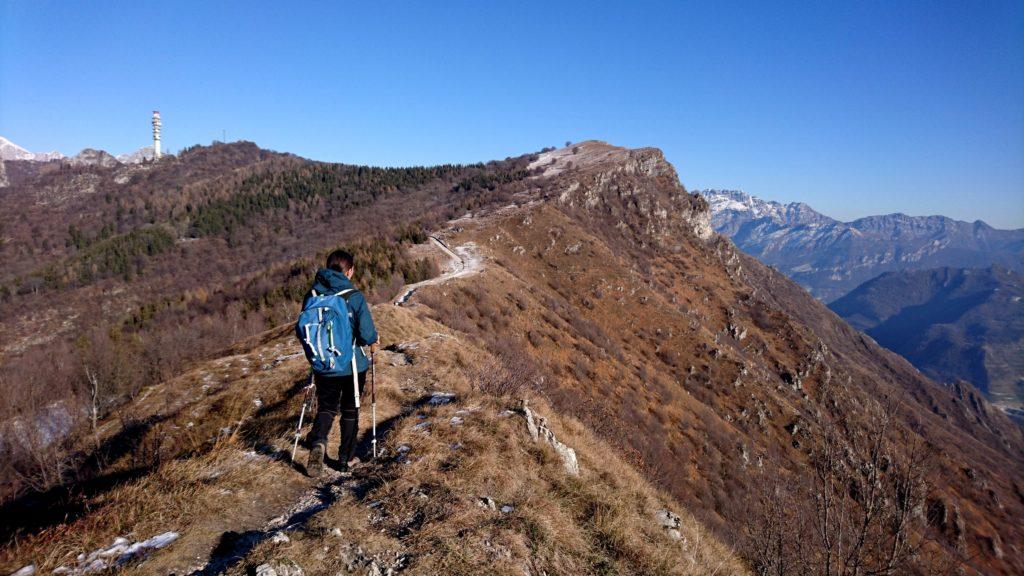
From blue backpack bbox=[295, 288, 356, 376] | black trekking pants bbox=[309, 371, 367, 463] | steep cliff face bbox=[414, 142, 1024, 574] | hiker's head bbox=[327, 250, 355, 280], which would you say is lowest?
steep cliff face bbox=[414, 142, 1024, 574]

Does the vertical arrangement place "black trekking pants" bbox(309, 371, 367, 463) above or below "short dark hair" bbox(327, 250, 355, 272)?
below

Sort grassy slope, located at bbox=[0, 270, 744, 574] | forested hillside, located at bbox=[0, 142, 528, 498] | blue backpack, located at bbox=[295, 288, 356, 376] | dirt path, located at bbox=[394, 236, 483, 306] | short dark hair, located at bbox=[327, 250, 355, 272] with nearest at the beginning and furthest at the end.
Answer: grassy slope, located at bbox=[0, 270, 744, 574], blue backpack, located at bbox=[295, 288, 356, 376], short dark hair, located at bbox=[327, 250, 355, 272], forested hillside, located at bbox=[0, 142, 528, 498], dirt path, located at bbox=[394, 236, 483, 306]

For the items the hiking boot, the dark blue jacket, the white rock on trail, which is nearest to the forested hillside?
the hiking boot

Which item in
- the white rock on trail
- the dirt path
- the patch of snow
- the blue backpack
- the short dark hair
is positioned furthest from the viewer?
the dirt path

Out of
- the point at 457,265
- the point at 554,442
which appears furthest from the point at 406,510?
the point at 457,265

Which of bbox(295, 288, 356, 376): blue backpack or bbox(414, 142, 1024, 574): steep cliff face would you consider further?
bbox(414, 142, 1024, 574): steep cliff face

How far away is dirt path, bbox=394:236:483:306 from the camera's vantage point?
3555 centimetres

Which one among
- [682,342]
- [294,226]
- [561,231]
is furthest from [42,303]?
[682,342]

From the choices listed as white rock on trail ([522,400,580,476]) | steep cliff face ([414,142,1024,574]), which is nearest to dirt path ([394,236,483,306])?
steep cliff face ([414,142,1024,574])

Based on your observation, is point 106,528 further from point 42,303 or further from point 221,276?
point 42,303

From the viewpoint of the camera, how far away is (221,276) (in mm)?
94312

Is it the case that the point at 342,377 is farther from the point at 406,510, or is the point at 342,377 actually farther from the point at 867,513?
the point at 867,513

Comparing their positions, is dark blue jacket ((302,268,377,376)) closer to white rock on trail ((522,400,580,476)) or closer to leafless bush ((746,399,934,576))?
white rock on trail ((522,400,580,476))

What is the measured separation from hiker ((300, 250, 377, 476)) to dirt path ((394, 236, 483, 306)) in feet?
81.1
